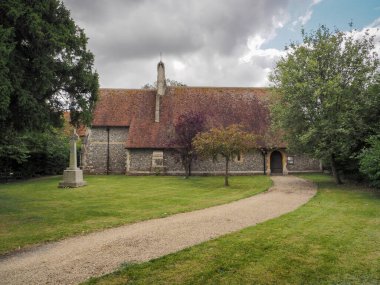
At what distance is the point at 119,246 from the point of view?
26.2 ft

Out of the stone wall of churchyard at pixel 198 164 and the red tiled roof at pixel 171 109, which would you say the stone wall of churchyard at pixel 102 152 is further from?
the stone wall of churchyard at pixel 198 164

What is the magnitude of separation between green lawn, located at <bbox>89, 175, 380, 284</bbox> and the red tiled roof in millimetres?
22008

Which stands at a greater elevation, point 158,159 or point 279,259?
point 158,159

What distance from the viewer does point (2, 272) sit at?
6.43m

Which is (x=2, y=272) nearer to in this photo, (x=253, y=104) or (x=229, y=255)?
(x=229, y=255)

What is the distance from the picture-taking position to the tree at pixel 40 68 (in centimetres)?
1013

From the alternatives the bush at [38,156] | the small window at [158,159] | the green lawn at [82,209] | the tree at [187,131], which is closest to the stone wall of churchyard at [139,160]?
the small window at [158,159]

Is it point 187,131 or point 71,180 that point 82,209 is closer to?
point 71,180

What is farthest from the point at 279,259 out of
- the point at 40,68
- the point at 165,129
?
the point at 165,129

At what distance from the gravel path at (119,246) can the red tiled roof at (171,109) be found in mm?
19519

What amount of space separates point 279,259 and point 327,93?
15.4 meters

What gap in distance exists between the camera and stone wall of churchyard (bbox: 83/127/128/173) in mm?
32719

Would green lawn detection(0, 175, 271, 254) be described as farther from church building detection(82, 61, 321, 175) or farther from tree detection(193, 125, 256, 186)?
church building detection(82, 61, 321, 175)

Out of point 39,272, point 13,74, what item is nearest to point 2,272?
point 39,272
